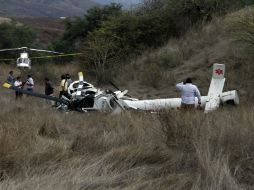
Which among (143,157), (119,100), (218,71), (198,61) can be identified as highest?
(198,61)

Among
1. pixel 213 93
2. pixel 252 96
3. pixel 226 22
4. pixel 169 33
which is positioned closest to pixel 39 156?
pixel 213 93

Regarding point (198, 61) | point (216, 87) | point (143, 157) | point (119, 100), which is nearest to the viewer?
point (143, 157)

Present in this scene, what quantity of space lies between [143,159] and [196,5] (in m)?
24.5

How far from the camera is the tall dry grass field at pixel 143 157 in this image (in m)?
5.86

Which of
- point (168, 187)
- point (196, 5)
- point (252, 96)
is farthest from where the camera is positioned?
point (196, 5)

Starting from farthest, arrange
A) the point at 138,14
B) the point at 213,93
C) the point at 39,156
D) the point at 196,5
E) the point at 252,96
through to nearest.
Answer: the point at 138,14
the point at 196,5
the point at 252,96
the point at 213,93
the point at 39,156

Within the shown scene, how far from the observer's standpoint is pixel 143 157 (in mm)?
6957

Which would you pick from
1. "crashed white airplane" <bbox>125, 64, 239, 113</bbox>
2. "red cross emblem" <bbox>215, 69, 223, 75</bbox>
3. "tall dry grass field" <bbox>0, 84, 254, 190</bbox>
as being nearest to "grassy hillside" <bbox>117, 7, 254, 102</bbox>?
"red cross emblem" <bbox>215, 69, 223, 75</bbox>

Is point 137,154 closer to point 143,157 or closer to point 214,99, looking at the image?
point 143,157

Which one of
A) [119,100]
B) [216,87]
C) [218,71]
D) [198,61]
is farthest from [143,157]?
[198,61]

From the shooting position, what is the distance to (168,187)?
582cm

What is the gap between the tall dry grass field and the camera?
19.2 feet

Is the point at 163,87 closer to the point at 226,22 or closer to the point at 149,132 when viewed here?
the point at 226,22

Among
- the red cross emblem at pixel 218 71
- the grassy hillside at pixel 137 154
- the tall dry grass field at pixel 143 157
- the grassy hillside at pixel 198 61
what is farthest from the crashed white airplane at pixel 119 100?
the tall dry grass field at pixel 143 157
